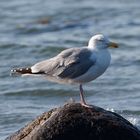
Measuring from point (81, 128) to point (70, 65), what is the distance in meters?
1.19

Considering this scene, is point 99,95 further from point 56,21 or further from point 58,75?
point 56,21

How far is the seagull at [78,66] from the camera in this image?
9328mm

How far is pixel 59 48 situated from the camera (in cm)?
1784

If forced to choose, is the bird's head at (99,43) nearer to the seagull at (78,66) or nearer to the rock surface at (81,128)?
the seagull at (78,66)

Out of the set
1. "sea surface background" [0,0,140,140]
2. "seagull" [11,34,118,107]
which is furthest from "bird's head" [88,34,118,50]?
"sea surface background" [0,0,140,140]

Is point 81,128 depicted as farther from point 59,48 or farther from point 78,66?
point 59,48

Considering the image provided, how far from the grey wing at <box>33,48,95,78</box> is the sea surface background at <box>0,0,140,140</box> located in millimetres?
1698

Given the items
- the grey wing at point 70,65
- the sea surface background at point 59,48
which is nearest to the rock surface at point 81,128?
the grey wing at point 70,65

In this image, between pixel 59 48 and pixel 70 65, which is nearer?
pixel 70 65

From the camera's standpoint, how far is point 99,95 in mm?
13734

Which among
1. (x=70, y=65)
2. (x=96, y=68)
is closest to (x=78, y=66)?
(x=70, y=65)

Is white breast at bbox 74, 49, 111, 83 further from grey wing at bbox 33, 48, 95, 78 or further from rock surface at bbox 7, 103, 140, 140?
rock surface at bbox 7, 103, 140, 140

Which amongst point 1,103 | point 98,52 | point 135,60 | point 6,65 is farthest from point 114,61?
point 98,52

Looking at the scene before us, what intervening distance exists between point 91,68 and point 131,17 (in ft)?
38.1
